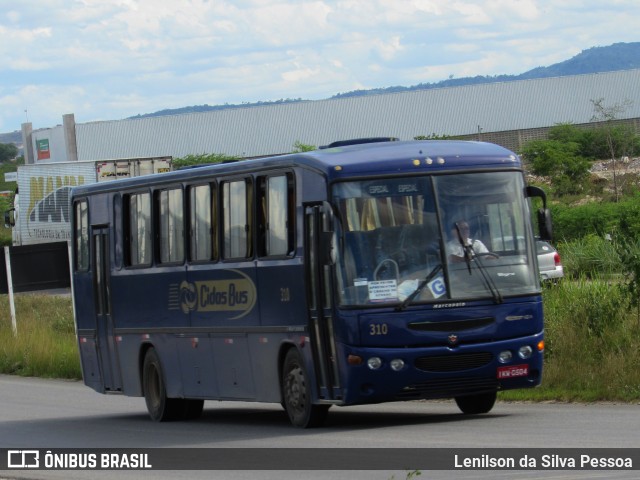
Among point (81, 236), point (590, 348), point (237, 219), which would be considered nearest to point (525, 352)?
point (590, 348)

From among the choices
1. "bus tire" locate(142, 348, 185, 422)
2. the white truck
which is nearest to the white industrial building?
the white truck

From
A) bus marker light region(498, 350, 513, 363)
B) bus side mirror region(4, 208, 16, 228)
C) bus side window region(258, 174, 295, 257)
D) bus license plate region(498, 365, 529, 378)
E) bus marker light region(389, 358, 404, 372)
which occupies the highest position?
bus side window region(258, 174, 295, 257)

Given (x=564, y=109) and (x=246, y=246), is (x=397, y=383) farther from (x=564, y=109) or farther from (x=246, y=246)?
(x=564, y=109)

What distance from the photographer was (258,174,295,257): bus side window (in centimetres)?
1499

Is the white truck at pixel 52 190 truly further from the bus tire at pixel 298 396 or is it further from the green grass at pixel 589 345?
the bus tire at pixel 298 396

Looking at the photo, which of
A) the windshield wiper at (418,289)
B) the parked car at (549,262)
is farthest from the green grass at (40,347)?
the windshield wiper at (418,289)

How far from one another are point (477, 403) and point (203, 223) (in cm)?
392

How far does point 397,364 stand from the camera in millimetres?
13867

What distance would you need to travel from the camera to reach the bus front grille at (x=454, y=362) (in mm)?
13930

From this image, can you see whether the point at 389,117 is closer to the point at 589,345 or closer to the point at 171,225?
the point at 589,345

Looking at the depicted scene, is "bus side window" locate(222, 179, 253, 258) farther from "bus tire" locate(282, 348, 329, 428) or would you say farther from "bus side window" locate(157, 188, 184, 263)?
"bus tire" locate(282, 348, 329, 428)

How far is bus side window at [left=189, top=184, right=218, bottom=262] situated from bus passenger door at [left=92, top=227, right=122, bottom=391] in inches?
104

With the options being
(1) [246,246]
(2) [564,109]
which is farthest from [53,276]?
(2) [564,109]

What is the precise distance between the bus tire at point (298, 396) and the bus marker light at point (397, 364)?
43.1 inches
